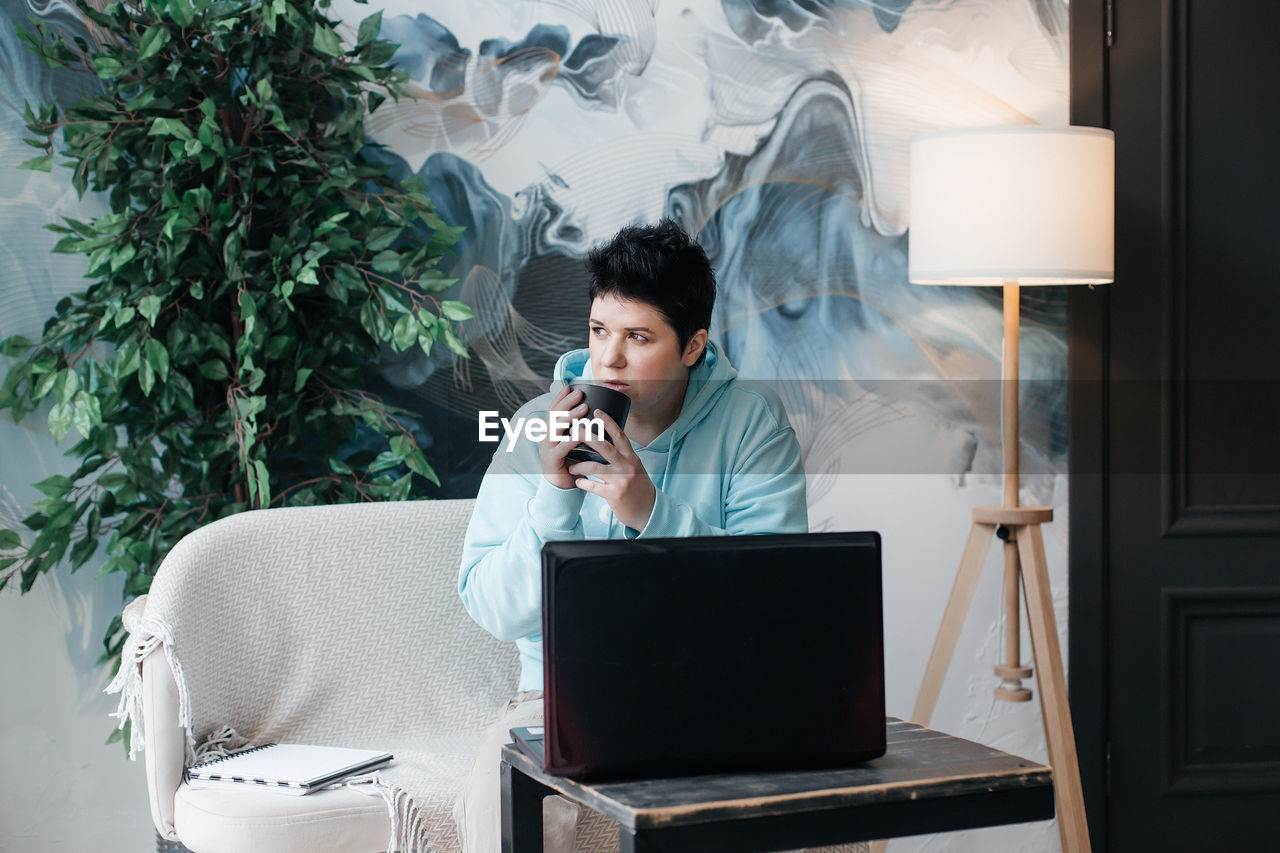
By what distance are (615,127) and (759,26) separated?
16.2 inches

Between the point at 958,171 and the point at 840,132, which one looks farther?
the point at 840,132

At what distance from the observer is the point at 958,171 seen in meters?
2.18

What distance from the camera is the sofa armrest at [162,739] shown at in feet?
5.40

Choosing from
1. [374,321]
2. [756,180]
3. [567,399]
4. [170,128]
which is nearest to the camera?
[567,399]

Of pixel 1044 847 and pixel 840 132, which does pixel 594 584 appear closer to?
pixel 840 132

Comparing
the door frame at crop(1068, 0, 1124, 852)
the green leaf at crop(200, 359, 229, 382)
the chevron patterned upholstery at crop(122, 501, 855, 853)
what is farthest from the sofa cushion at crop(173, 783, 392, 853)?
the door frame at crop(1068, 0, 1124, 852)

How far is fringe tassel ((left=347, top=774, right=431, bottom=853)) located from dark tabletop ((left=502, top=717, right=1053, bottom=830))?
2.07 feet

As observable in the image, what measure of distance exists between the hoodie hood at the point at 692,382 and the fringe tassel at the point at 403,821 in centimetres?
63

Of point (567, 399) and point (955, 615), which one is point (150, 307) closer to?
point (567, 399)

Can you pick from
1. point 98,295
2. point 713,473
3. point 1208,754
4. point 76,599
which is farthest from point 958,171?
→ point 76,599

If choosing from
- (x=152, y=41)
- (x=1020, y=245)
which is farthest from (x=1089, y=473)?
(x=152, y=41)

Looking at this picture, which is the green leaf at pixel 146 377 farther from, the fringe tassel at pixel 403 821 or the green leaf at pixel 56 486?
the fringe tassel at pixel 403 821

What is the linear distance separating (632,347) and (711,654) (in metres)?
0.72

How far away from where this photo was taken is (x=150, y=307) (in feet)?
6.32
